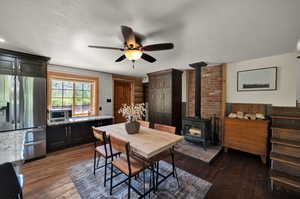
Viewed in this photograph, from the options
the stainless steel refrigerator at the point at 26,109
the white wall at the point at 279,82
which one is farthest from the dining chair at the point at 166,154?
the stainless steel refrigerator at the point at 26,109

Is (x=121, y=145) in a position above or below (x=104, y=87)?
below

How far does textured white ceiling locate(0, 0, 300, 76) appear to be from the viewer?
1229 millimetres

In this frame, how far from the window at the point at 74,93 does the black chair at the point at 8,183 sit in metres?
2.88

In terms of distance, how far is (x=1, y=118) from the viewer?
2.28 metres

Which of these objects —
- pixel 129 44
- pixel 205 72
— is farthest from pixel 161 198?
pixel 205 72

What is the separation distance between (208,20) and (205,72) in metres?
2.51

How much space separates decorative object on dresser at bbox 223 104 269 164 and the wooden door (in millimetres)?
3757

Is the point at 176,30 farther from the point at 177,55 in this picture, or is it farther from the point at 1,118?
the point at 1,118

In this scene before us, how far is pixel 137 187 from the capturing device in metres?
1.85

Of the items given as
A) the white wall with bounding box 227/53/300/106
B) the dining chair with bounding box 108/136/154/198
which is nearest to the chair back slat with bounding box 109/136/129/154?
the dining chair with bounding box 108/136/154/198

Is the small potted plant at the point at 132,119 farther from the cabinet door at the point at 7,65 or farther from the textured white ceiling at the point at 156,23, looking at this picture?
the cabinet door at the point at 7,65

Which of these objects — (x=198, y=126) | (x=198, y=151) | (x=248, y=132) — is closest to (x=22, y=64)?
(x=198, y=126)

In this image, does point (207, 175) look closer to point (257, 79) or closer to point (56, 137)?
point (257, 79)

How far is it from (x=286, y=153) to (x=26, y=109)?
4.98 meters
